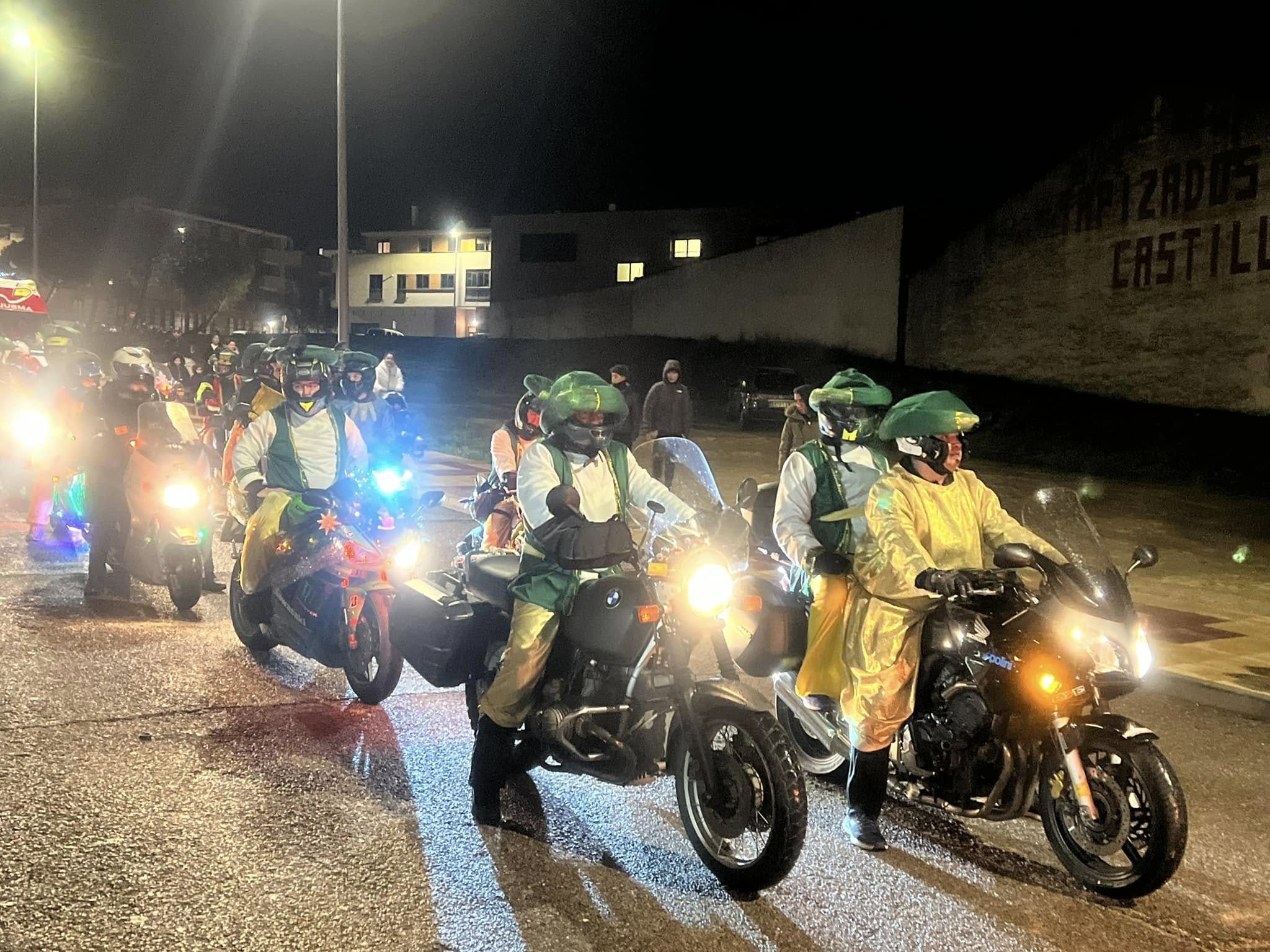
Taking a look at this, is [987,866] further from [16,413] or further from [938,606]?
[16,413]

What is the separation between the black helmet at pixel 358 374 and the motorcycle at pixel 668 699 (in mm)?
6654

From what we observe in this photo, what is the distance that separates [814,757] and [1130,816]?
1.68 m

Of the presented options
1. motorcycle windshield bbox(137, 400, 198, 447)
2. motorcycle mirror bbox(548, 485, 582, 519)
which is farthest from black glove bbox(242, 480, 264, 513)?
motorcycle mirror bbox(548, 485, 582, 519)

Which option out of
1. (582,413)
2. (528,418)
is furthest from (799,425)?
(582,413)

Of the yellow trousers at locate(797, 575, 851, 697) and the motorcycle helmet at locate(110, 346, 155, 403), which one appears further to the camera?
the motorcycle helmet at locate(110, 346, 155, 403)

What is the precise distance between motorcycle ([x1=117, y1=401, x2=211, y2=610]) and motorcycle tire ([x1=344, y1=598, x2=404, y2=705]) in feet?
8.69

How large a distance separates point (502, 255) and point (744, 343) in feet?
80.6

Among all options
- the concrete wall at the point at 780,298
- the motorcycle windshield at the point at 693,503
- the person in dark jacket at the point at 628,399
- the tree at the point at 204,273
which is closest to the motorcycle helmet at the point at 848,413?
the motorcycle windshield at the point at 693,503

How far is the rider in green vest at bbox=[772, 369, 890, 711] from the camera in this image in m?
4.92

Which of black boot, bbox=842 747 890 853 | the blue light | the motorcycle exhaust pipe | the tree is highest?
the tree

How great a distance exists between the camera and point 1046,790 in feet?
14.3

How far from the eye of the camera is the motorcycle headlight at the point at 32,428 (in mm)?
12719

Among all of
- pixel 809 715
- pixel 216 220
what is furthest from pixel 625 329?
pixel 216 220

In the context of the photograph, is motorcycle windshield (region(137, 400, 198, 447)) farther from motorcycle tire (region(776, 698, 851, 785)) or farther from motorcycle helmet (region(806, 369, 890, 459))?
motorcycle tire (region(776, 698, 851, 785))
